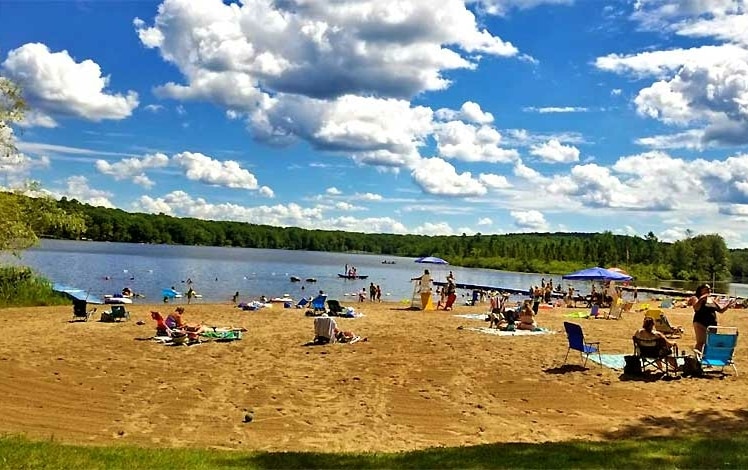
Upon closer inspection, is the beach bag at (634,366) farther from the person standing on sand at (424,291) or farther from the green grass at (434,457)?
the person standing on sand at (424,291)

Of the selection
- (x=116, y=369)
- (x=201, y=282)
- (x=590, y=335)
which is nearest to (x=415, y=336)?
(x=590, y=335)

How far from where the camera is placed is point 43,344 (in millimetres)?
15430

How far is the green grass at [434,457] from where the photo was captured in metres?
6.32

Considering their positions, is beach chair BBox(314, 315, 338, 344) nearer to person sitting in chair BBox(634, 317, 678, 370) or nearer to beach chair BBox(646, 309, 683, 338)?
person sitting in chair BBox(634, 317, 678, 370)

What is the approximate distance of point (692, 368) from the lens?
12.7 m

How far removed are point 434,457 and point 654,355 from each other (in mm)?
7357

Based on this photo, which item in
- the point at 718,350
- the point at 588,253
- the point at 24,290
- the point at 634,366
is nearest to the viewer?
the point at 634,366

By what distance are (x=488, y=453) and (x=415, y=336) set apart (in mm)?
10868

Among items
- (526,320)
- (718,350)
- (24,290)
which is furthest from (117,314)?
(718,350)

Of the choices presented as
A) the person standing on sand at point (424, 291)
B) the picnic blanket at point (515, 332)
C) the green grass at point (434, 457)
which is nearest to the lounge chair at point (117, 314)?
the picnic blanket at point (515, 332)

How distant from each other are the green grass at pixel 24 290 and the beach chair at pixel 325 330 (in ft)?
51.4

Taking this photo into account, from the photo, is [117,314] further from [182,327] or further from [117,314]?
[182,327]

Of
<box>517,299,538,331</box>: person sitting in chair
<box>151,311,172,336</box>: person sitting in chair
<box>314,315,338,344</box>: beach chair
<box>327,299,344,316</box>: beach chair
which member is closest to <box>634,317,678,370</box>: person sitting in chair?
<box>517,299,538,331</box>: person sitting in chair

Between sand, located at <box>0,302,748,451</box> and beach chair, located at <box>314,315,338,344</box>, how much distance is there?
50 centimetres
